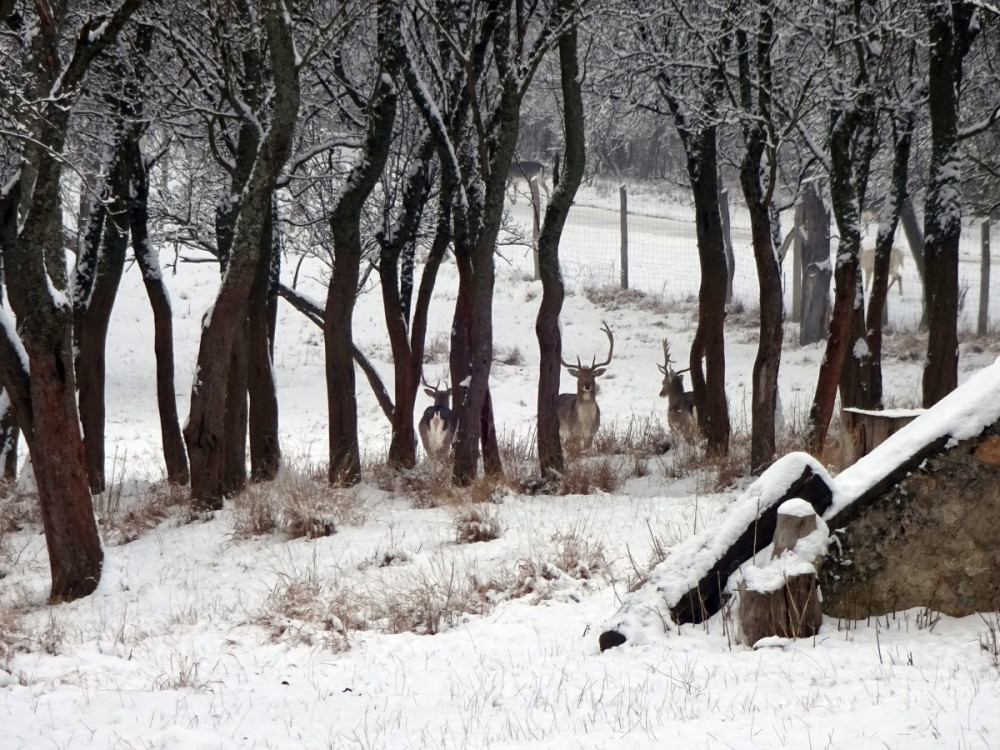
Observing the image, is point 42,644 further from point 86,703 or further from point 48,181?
point 48,181

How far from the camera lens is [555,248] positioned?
9148 mm

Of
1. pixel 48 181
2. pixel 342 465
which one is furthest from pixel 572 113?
pixel 48 181

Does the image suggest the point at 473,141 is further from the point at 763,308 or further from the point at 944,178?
the point at 944,178

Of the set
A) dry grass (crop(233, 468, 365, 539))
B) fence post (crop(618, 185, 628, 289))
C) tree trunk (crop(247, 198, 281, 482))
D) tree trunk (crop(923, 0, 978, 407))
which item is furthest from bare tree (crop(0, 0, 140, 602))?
fence post (crop(618, 185, 628, 289))

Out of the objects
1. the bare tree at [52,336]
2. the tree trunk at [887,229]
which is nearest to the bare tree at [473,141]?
the bare tree at [52,336]

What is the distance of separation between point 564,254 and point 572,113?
24486mm

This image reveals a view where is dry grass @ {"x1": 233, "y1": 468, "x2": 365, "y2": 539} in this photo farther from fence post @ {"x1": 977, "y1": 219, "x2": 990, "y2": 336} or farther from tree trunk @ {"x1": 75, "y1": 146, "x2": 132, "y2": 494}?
fence post @ {"x1": 977, "y1": 219, "x2": 990, "y2": 336}

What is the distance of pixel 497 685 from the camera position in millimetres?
4477

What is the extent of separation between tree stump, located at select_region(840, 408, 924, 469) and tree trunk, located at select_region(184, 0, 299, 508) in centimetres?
475

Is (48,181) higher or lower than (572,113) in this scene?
lower

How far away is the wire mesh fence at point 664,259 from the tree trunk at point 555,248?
15.2 meters

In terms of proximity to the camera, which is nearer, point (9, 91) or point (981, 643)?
point (981, 643)

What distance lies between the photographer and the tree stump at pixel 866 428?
256 inches

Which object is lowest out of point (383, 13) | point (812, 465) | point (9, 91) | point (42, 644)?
point (42, 644)
